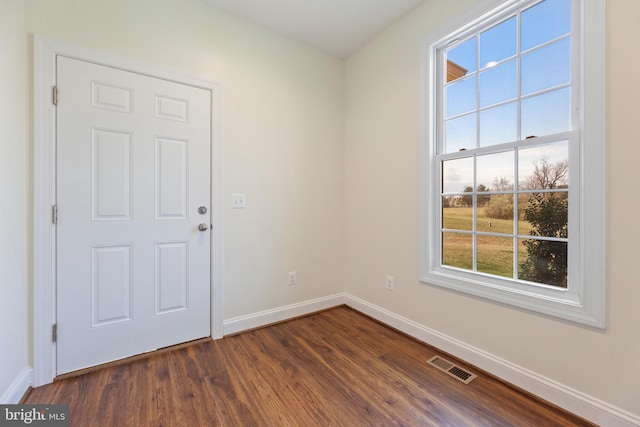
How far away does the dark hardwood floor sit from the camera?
1406 millimetres

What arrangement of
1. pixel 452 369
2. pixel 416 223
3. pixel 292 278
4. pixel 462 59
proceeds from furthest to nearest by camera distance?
pixel 292 278, pixel 416 223, pixel 462 59, pixel 452 369

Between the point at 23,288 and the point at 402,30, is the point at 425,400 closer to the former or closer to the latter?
the point at 23,288

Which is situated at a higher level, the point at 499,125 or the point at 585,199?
the point at 499,125

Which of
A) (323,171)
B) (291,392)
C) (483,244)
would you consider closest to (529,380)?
(483,244)

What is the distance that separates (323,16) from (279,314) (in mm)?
2682

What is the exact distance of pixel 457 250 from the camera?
6.84 ft

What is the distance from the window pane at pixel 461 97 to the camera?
1999 mm

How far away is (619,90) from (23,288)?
3.34m

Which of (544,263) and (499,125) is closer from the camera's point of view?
(544,263)

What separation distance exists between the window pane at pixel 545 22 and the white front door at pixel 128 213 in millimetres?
2270

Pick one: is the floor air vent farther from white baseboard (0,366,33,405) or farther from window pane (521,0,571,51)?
white baseboard (0,366,33,405)

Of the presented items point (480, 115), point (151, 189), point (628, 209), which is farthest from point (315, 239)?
point (628, 209)

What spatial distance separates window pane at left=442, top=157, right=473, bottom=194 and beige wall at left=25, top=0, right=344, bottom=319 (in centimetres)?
116

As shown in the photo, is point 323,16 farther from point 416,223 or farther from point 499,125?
point 416,223
